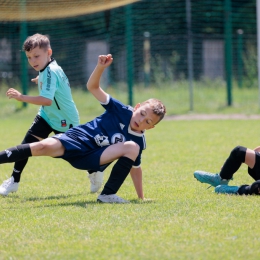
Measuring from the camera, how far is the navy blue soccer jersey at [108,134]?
18.3 ft

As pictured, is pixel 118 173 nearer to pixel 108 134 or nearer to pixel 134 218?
pixel 108 134

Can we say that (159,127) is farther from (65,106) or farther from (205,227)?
(205,227)

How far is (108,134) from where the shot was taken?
5625mm

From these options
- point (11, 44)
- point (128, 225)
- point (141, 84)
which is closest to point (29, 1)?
point (11, 44)

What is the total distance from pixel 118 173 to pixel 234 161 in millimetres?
1080

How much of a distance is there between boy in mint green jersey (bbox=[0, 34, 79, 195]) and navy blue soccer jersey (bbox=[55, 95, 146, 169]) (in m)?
0.67

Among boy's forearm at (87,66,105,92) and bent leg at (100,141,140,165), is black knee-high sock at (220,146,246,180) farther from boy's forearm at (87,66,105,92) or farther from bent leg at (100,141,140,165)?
boy's forearm at (87,66,105,92)

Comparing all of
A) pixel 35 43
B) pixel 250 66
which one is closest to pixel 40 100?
pixel 35 43

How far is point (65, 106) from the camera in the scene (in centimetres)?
651

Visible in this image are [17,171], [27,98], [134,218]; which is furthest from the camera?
[17,171]

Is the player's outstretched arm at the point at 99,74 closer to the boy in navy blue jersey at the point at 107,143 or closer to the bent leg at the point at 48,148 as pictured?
the boy in navy blue jersey at the point at 107,143

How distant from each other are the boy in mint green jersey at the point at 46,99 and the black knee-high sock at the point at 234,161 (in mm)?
1679

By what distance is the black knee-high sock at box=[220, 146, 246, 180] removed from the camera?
564cm

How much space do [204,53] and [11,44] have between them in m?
6.47
